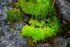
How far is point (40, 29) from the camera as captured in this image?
21.4 feet

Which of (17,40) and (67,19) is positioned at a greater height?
(67,19)

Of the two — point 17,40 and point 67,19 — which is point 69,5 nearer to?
point 67,19

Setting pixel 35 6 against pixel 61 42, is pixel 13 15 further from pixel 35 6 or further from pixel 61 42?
pixel 61 42

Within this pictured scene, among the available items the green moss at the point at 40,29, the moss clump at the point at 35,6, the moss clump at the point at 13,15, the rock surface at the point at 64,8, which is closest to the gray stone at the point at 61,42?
the green moss at the point at 40,29

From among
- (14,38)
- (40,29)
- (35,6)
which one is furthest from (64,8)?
(14,38)

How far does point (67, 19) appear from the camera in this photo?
6.69 m

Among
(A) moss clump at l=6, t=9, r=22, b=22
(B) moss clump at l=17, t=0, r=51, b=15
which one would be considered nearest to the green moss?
(B) moss clump at l=17, t=0, r=51, b=15

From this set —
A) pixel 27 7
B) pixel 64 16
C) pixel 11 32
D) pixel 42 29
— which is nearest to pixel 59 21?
pixel 64 16

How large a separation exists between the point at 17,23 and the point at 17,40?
71 cm

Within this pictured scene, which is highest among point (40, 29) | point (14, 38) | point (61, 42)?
point (40, 29)

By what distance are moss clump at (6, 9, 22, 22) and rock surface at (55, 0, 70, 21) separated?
55.6 inches

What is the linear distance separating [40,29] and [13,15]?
1.05 metres

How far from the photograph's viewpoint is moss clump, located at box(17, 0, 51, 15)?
6852mm

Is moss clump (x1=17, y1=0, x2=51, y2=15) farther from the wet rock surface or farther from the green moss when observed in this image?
the wet rock surface
